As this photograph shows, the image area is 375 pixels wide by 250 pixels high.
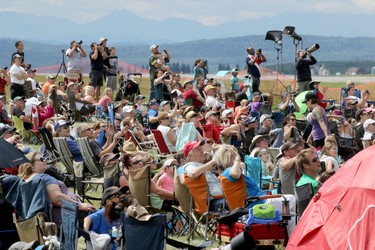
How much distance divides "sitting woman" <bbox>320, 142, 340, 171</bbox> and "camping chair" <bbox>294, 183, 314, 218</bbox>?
1424 mm

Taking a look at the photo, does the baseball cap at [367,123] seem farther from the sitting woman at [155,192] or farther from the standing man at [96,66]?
the standing man at [96,66]

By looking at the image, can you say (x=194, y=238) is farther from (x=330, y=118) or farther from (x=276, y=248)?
(x=330, y=118)

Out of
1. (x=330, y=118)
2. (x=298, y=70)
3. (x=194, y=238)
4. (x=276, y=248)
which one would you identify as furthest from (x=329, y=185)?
(x=298, y=70)

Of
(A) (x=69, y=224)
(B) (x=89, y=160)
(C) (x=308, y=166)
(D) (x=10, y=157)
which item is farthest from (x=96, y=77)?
(A) (x=69, y=224)

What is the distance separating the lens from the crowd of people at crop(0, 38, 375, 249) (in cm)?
1028

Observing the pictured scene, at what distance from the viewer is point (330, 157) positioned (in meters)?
11.6

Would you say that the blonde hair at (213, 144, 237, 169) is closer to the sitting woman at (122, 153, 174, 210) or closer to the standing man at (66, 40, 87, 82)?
the sitting woman at (122, 153, 174, 210)

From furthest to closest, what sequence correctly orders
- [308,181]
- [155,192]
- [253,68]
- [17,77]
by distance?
[253,68]
[17,77]
[155,192]
[308,181]

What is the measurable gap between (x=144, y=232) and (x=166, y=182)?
261 cm

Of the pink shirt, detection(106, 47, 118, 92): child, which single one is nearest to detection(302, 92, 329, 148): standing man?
the pink shirt

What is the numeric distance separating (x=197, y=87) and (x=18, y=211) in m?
14.9

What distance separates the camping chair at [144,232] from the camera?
345 inches

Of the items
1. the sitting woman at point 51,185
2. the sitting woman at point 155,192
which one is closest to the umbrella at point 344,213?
the sitting woman at point 155,192

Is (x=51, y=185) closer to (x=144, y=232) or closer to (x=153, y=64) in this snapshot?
(x=144, y=232)
